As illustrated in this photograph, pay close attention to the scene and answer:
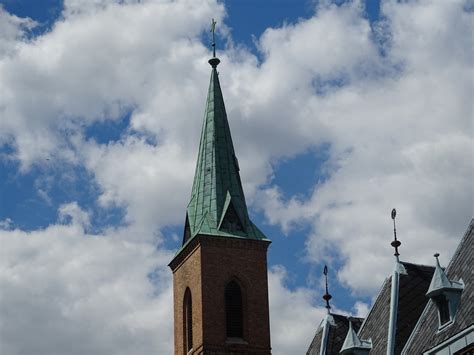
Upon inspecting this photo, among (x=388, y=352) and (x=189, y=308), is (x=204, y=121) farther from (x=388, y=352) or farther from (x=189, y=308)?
(x=388, y=352)

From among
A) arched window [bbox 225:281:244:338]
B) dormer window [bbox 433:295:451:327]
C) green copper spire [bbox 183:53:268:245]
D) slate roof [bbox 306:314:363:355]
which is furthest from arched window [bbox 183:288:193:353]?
dormer window [bbox 433:295:451:327]

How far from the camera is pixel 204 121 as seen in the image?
68.7 metres

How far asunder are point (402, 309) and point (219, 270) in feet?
58.0

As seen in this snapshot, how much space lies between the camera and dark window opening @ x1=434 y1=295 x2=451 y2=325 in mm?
39969

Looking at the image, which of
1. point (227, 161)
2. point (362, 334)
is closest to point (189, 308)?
point (227, 161)

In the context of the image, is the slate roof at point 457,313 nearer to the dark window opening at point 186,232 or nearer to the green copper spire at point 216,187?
the green copper spire at point 216,187

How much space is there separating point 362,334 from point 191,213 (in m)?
18.8

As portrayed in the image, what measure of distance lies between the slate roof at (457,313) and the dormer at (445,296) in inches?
10.1

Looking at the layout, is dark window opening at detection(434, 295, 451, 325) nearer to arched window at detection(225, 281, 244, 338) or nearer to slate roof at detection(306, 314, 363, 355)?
slate roof at detection(306, 314, 363, 355)

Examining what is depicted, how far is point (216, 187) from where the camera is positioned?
A: 214 feet

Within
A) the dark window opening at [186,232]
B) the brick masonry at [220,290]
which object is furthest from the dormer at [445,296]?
the dark window opening at [186,232]

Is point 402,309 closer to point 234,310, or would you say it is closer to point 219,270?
point 234,310

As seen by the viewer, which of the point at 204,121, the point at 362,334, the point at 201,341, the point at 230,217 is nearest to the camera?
the point at 362,334

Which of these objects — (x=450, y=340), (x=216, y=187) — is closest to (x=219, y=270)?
(x=216, y=187)
